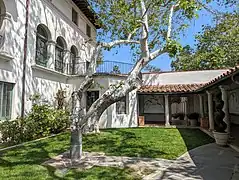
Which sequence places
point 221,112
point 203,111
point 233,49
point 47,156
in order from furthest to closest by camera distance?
point 233,49 → point 203,111 → point 221,112 → point 47,156

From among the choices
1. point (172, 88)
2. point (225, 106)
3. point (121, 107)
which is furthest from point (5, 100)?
point (172, 88)

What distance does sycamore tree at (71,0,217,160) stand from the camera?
7438 millimetres

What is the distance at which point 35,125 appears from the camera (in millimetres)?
11055

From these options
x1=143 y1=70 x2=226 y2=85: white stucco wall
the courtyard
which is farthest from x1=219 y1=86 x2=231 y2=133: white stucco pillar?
x1=143 y1=70 x2=226 y2=85: white stucco wall

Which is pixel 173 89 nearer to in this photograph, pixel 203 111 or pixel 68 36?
pixel 203 111

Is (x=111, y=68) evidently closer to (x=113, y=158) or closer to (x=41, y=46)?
(x=41, y=46)

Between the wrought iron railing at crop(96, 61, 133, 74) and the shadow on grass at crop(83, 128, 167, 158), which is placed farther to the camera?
the wrought iron railing at crop(96, 61, 133, 74)

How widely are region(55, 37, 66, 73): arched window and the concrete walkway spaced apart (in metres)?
12.2

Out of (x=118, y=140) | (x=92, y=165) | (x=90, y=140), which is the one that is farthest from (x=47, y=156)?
(x=118, y=140)

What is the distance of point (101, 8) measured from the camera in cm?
1495

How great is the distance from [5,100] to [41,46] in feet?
17.1

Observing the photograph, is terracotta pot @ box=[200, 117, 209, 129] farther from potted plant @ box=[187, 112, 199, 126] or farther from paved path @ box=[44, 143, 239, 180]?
paved path @ box=[44, 143, 239, 180]

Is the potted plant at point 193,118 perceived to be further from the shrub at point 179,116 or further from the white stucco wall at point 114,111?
the white stucco wall at point 114,111

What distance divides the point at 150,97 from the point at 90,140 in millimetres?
11078
